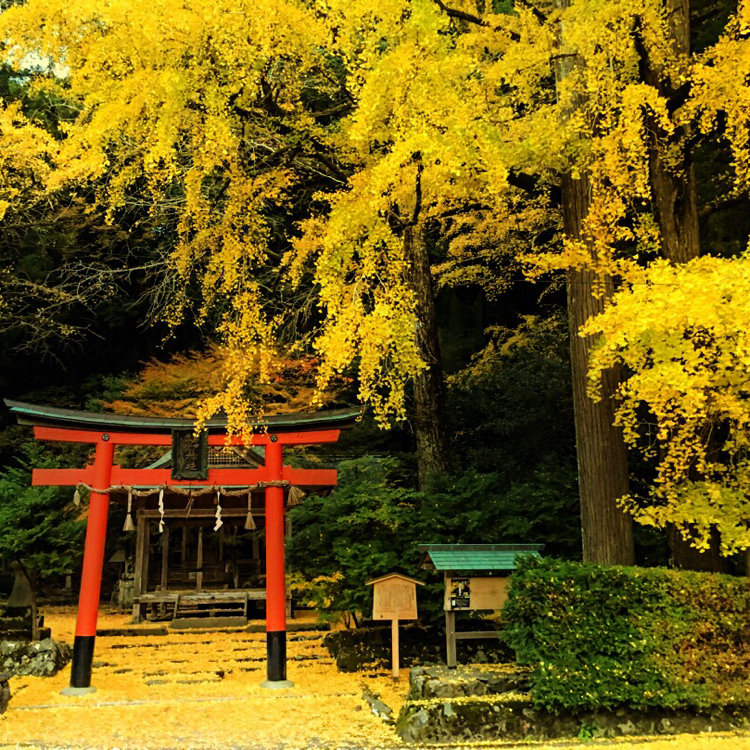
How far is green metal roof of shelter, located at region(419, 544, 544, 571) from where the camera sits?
26.8 ft

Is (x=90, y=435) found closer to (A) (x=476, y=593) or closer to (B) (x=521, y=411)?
(A) (x=476, y=593)

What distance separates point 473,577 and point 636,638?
224cm

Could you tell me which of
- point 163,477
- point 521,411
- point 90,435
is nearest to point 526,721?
point 163,477

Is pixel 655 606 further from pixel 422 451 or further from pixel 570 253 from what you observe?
pixel 422 451

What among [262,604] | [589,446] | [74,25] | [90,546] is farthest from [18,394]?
[589,446]

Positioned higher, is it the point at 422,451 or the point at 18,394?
the point at 18,394

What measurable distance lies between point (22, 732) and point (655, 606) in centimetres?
559

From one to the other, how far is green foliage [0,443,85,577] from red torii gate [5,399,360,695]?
2799 millimetres

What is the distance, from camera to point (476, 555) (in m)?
8.35

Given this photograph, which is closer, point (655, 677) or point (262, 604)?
point (655, 677)

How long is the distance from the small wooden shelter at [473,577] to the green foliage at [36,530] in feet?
21.3

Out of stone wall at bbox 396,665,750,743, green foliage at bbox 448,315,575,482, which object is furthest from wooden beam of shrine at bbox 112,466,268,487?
green foliage at bbox 448,315,575,482

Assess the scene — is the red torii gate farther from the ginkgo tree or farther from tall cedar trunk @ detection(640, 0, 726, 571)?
tall cedar trunk @ detection(640, 0, 726, 571)

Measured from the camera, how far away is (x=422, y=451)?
12.1 m
